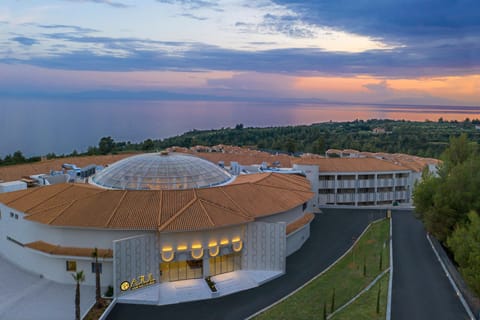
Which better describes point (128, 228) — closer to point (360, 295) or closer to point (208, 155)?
point (360, 295)

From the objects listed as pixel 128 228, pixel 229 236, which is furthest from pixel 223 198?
pixel 128 228

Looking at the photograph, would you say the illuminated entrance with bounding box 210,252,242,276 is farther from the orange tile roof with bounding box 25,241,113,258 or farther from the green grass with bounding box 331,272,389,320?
the green grass with bounding box 331,272,389,320

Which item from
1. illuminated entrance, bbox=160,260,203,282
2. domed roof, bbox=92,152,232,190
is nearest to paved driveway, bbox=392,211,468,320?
illuminated entrance, bbox=160,260,203,282

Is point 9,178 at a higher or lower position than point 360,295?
higher

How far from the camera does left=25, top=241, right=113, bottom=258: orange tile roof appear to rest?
33.5 metres

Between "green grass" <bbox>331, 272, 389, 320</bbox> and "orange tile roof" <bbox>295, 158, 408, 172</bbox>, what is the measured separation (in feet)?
115

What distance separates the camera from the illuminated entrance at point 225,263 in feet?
120

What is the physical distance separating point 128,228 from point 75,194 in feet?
30.9

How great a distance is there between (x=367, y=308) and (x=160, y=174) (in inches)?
990

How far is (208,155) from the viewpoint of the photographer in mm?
81000

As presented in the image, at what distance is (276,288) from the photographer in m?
33.9

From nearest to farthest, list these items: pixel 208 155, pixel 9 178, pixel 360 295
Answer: pixel 360 295 → pixel 9 178 → pixel 208 155

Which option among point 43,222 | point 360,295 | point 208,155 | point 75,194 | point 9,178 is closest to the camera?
point 360,295

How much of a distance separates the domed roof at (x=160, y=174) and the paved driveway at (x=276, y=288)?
13057 mm
